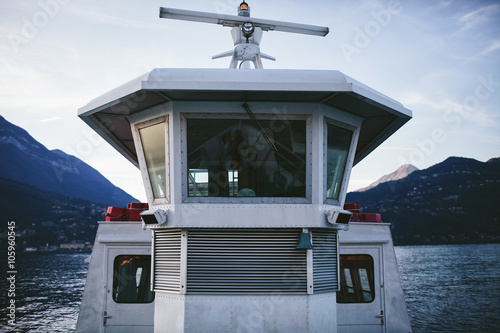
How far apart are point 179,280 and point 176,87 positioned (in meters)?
3.08

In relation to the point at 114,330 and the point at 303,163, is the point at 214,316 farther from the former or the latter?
the point at 114,330

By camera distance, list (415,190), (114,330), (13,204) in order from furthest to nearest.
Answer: (415,190), (13,204), (114,330)

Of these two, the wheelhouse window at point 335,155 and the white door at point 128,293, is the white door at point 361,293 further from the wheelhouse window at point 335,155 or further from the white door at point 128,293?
the white door at point 128,293

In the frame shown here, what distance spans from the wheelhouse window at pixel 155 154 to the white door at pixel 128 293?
277 centimetres

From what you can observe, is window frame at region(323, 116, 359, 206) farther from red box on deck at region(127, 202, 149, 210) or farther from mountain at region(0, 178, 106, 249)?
mountain at region(0, 178, 106, 249)

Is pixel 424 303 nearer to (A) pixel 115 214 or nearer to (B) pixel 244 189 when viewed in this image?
(A) pixel 115 214

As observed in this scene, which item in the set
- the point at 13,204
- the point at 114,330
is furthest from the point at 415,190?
the point at 114,330

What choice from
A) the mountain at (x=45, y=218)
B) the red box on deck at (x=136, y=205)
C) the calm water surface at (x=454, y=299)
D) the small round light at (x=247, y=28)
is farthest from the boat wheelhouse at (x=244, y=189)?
the mountain at (x=45, y=218)

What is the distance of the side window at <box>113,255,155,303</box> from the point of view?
10750 millimetres

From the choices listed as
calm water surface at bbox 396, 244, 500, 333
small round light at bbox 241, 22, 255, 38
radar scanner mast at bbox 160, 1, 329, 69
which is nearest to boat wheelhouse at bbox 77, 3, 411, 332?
radar scanner mast at bbox 160, 1, 329, 69

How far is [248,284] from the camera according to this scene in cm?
783

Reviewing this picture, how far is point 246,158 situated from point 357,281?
493cm

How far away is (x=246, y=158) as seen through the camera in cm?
808

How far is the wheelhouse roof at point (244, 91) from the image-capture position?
7.55m
